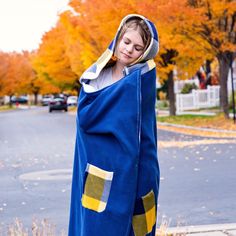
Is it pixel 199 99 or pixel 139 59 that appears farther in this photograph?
pixel 199 99

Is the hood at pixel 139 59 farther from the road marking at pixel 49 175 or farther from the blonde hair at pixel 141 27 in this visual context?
the road marking at pixel 49 175

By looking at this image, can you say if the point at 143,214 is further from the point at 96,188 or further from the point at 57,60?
the point at 57,60

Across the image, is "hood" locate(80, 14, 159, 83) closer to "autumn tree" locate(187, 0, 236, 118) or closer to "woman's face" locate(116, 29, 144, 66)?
"woman's face" locate(116, 29, 144, 66)

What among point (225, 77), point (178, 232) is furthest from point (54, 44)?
point (178, 232)

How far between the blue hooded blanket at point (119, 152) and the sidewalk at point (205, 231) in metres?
2.02

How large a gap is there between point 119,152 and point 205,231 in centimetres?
272

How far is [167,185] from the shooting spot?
8516mm

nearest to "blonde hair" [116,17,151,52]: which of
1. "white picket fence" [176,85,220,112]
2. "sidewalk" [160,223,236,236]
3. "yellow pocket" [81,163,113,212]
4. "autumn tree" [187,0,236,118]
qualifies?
"yellow pocket" [81,163,113,212]

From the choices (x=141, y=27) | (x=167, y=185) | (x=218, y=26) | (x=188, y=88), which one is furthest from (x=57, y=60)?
(x=141, y=27)

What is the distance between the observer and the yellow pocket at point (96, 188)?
2750mm

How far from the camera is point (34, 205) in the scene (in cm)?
736

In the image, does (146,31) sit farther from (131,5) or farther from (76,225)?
(131,5)

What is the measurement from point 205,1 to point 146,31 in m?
17.3

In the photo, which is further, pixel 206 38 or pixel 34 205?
pixel 206 38
